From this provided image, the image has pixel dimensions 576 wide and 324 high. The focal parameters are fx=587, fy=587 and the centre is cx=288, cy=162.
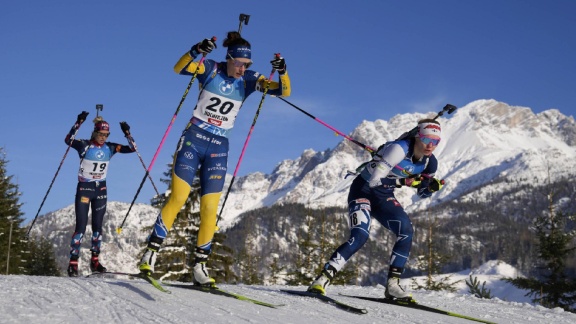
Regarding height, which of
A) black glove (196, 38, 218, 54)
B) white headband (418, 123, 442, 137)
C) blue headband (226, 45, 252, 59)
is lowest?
white headband (418, 123, 442, 137)

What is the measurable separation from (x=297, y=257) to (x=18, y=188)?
18941mm

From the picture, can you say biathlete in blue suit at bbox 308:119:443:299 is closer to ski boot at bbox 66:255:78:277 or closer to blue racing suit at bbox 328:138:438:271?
blue racing suit at bbox 328:138:438:271

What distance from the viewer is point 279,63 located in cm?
772

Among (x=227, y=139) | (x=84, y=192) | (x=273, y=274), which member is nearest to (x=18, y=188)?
(x=273, y=274)

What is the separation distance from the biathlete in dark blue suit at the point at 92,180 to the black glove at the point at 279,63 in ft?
17.0

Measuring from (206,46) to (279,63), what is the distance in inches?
41.4

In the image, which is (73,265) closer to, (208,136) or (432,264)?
(208,136)

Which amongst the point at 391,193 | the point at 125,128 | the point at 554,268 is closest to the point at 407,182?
the point at 391,193

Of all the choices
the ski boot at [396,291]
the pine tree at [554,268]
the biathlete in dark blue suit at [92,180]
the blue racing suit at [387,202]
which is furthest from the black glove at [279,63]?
the pine tree at [554,268]

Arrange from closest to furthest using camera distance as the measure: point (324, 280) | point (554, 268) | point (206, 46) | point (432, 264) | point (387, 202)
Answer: point (206, 46), point (324, 280), point (387, 202), point (554, 268), point (432, 264)

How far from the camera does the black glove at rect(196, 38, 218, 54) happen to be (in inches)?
282

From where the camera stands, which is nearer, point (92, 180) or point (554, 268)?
point (92, 180)

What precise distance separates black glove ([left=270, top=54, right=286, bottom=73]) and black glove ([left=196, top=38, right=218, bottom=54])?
887 mm

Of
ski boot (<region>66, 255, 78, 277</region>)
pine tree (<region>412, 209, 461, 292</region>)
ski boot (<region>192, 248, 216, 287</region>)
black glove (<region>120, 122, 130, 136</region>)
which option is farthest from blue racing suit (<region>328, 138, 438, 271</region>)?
pine tree (<region>412, 209, 461, 292</region>)
